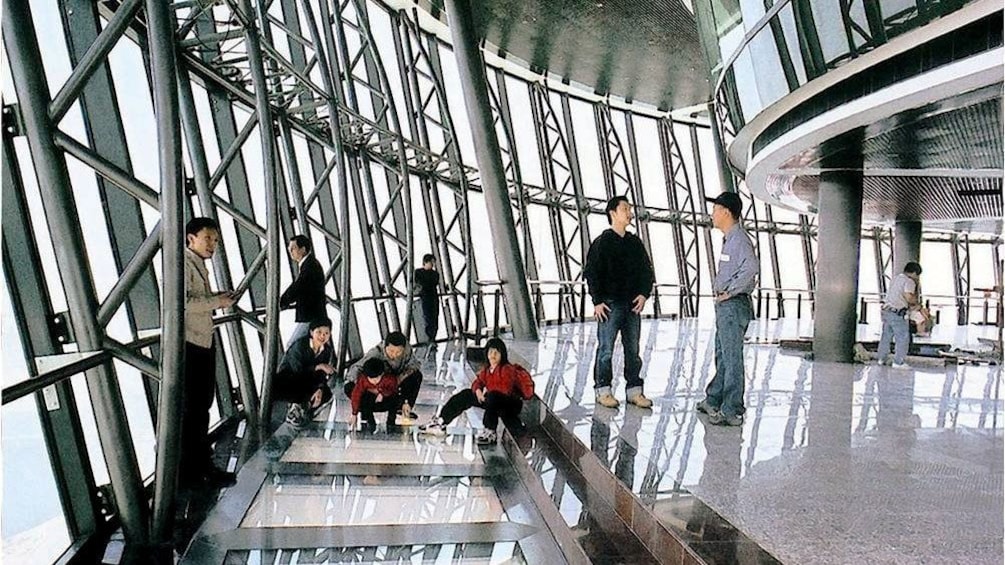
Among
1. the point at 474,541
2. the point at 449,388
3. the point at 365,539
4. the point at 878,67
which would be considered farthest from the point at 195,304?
the point at 878,67

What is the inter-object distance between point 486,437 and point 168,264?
3325 millimetres

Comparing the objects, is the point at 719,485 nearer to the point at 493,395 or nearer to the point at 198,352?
the point at 493,395

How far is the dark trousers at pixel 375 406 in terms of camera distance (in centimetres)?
704

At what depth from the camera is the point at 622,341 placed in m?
6.38

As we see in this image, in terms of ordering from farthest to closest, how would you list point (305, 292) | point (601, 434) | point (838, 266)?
point (838, 266)
point (305, 292)
point (601, 434)

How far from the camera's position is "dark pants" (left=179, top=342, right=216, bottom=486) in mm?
5102

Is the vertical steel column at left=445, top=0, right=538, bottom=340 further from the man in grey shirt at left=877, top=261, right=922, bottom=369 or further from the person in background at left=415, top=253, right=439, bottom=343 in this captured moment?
the man in grey shirt at left=877, top=261, right=922, bottom=369

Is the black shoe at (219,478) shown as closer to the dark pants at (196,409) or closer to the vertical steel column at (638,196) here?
the dark pants at (196,409)

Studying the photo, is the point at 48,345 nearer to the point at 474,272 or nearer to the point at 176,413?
the point at 176,413

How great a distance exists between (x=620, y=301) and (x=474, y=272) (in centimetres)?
1064

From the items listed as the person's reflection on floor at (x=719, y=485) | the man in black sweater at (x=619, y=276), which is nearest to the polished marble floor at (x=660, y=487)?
the person's reflection on floor at (x=719, y=485)

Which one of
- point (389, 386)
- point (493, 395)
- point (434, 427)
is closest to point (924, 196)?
point (493, 395)

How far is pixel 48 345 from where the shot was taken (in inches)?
166

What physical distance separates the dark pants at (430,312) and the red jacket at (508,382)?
6.82 m
